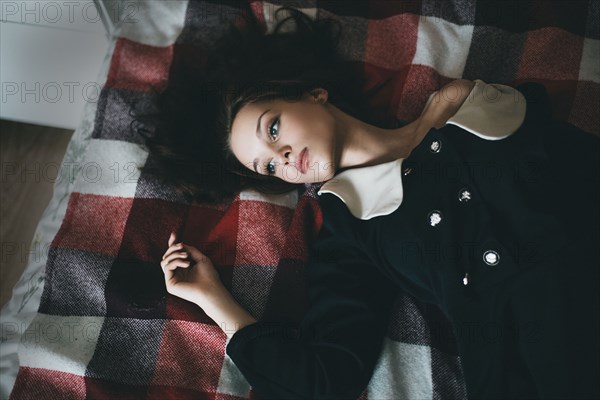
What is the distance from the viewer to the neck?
3.72 ft

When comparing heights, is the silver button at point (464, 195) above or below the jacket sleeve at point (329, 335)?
above

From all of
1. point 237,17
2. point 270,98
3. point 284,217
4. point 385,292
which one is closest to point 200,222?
point 284,217

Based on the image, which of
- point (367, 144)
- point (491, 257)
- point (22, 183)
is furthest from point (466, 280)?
point (22, 183)

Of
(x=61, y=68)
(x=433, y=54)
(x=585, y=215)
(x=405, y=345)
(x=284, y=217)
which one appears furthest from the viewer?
(x=61, y=68)

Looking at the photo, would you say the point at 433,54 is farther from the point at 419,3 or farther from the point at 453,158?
the point at 453,158

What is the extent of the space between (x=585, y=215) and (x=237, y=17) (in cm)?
90

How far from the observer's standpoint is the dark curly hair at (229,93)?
3.97 feet

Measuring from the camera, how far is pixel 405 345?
104 centimetres

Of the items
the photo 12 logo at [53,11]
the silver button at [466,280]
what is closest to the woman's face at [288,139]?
the silver button at [466,280]

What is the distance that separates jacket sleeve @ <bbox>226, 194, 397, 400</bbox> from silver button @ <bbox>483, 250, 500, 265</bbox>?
0.24 metres

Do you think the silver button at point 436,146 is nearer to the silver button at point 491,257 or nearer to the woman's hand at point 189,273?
the silver button at point 491,257

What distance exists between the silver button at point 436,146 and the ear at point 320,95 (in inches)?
10.6

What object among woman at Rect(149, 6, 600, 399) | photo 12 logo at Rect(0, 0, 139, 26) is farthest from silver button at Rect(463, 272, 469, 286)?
photo 12 logo at Rect(0, 0, 139, 26)

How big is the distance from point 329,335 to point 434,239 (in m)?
0.26
